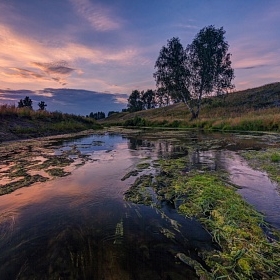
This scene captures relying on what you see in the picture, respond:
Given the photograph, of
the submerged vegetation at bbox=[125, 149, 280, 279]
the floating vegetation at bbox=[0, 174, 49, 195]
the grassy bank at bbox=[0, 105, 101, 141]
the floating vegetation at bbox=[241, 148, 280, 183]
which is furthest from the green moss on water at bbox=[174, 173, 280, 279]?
the grassy bank at bbox=[0, 105, 101, 141]

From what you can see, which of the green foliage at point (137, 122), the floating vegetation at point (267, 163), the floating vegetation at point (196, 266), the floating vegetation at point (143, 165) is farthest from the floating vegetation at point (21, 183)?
the green foliage at point (137, 122)

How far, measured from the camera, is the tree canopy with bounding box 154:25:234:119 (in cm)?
3131

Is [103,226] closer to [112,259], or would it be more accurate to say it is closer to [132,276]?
[112,259]

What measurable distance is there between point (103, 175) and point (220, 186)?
3.07m

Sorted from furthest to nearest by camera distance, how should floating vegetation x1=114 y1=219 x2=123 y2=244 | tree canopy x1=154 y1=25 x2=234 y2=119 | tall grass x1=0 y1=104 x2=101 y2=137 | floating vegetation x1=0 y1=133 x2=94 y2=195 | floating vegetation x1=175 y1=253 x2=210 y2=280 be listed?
tree canopy x1=154 y1=25 x2=234 y2=119, tall grass x1=0 y1=104 x2=101 y2=137, floating vegetation x1=0 y1=133 x2=94 y2=195, floating vegetation x1=114 y1=219 x2=123 y2=244, floating vegetation x1=175 y1=253 x2=210 y2=280

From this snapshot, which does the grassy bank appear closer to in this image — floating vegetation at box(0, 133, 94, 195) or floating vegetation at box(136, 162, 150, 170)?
floating vegetation at box(0, 133, 94, 195)

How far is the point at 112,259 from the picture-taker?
2613 mm

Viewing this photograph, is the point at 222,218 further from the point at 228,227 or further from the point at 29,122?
the point at 29,122

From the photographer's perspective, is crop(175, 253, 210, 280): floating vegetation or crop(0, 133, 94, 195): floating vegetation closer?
crop(175, 253, 210, 280): floating vegetation

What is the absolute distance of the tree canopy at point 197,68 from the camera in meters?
31.3

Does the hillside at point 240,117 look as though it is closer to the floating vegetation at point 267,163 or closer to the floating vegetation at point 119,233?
the floating vegetation at point 267,163

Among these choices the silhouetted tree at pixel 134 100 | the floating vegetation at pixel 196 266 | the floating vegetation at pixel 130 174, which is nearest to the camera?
the floating vegetation at pixel 196 266

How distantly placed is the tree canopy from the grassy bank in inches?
622

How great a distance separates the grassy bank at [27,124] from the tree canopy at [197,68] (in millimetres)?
15787
